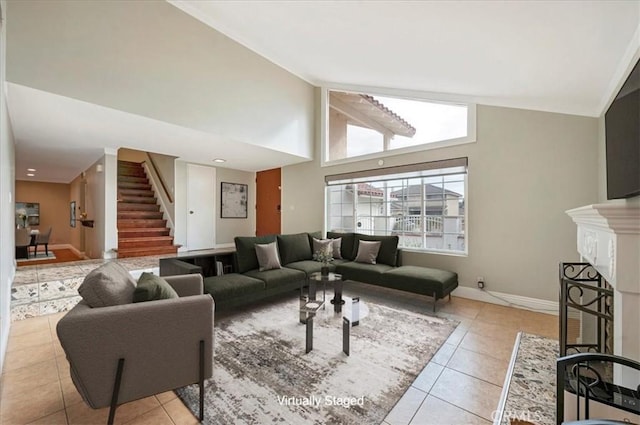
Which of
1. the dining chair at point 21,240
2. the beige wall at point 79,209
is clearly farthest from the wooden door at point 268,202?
the dining chair at point 21,240

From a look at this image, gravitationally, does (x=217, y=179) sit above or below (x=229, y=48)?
below

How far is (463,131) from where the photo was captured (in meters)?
3.82

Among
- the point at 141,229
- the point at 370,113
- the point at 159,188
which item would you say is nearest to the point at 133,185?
the point at 159,188

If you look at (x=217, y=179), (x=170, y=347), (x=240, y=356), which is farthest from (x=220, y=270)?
(x=217, y=179)

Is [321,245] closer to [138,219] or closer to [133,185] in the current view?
[138,219]

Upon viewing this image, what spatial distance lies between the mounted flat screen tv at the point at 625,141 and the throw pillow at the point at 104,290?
2.84 m

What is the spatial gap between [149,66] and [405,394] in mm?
4126

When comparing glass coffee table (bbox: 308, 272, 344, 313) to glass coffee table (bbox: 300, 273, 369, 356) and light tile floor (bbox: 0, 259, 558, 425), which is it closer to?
glass coffee table (bbox: 300, 273, 369, 356)

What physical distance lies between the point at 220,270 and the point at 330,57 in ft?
11.1

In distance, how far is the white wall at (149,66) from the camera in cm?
247

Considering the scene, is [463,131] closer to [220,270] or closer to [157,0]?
[220,270]

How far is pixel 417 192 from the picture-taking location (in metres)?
4.29

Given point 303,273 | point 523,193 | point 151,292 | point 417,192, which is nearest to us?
point 151,292

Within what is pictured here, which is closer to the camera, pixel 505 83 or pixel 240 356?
pixel 240 356
